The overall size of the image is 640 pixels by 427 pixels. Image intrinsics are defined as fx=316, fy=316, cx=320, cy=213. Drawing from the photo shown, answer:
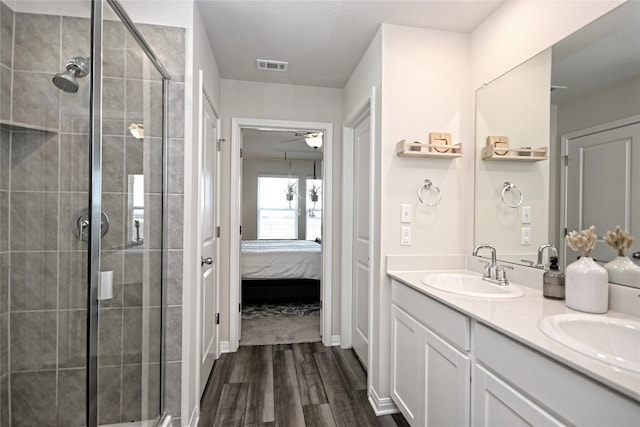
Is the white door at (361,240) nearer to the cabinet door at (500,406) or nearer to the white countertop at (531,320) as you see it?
the white countertop at (531,320)

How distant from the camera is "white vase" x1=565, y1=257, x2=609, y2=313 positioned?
1207 mm

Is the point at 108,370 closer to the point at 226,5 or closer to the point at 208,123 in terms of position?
the point at 208,123

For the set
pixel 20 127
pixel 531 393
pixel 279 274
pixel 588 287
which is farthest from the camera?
pixel 279 274

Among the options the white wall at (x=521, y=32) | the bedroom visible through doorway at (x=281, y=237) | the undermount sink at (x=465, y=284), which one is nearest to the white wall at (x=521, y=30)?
the white wall at (x=521, y=32)

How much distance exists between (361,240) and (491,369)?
1602mm

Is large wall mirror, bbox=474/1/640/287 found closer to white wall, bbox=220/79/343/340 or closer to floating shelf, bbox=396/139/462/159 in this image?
floating shelf, bbox=396/139/462/159

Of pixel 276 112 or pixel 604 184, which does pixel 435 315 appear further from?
pixel 276 112

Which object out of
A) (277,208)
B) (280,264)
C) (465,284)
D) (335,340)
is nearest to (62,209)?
(465,284)

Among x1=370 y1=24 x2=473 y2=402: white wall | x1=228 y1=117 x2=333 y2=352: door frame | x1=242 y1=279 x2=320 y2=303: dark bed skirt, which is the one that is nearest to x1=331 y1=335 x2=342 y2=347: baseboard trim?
x1=228 y1=117 x2=333 y2=352: door frame

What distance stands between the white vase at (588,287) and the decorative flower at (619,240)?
3.9 inches

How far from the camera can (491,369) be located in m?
1.15

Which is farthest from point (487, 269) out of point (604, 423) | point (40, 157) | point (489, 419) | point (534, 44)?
point (40, 157)

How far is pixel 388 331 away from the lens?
2039 mm

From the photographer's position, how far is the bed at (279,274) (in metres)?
4.06
